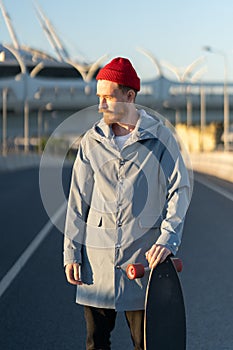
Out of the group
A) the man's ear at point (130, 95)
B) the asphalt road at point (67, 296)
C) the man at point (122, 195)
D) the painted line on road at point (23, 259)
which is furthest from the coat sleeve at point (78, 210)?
the painted line on road at point (23, 259)

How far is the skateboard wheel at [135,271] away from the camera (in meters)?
3.78

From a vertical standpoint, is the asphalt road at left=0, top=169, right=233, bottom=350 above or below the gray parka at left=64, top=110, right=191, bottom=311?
below

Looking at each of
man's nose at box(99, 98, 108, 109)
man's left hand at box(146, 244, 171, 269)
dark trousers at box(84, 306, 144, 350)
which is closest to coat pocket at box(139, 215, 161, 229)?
man's left hand at box(146, 244, 171, 269)

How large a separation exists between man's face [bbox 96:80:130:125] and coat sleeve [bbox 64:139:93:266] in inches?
10.1

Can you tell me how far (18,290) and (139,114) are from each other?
4.62 m

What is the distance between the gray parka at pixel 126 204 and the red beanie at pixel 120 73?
0.19 meters

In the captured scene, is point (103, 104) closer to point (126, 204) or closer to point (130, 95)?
Answer: point (130, 95)

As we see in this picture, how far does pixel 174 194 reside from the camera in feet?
12.8

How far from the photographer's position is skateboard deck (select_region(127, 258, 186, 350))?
12.5 ft

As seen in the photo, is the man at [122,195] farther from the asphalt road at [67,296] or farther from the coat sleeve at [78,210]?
the asphalt road at [67,296]

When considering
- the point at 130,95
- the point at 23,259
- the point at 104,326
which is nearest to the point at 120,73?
the point at 130,95

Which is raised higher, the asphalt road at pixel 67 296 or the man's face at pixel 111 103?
the man's face at pixel 111 103

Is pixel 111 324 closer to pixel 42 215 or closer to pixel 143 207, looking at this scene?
pixel 143 207

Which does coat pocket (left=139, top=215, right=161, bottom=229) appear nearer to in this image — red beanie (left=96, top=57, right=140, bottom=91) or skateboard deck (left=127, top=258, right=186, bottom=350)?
skateboard deck (left=127, top=258, right=186, bottom=350)
